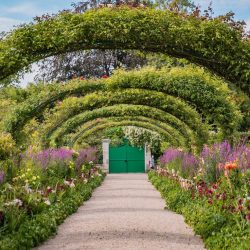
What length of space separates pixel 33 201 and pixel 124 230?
161cm

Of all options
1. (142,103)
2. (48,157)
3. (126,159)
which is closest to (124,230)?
(48,157)


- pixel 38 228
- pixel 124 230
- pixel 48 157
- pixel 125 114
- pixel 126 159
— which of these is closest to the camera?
pixel 38 228

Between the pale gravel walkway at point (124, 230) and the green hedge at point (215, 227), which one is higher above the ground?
the green hedge at point (215, 227)

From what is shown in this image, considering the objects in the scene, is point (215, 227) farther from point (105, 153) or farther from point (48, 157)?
point (105, 153)

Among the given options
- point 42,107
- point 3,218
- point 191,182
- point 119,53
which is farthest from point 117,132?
point 3,218

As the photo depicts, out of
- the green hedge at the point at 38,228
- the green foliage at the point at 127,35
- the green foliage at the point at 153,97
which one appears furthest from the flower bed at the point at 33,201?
the green foliage at the point at 127,35

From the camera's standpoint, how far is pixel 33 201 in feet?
30.5

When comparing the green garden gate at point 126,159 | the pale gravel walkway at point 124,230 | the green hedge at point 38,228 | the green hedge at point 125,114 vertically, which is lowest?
the pale gravel walkway at point 124,230

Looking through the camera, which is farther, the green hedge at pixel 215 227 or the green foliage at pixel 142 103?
the green foliage at pixel 142 103

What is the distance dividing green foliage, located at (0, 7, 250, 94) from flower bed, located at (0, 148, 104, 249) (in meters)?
1.98

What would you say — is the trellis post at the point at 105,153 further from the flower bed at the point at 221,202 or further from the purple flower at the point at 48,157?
the flower bed at the point at 221,202

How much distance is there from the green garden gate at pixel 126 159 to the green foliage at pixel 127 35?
85.9ft

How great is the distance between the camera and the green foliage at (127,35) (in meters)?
8.13

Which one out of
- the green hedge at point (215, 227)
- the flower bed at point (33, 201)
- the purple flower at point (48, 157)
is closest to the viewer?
the green hedge at point (215, 227)
